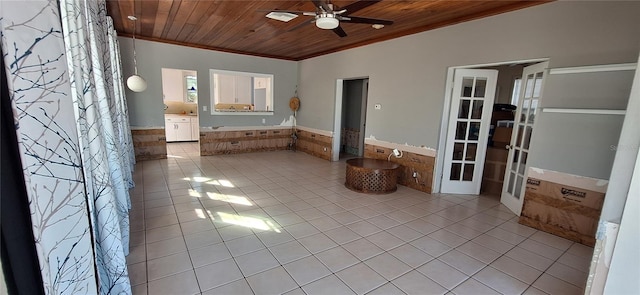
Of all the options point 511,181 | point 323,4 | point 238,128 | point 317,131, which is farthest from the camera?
point 238,128

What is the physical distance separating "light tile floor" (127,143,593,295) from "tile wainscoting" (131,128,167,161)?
180cm

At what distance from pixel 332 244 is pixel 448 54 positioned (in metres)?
3.18

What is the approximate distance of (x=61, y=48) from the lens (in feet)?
3.68

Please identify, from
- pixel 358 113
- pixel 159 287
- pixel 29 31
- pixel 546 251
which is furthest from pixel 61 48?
pixel 358 113

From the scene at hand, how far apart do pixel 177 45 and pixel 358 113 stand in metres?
4.60

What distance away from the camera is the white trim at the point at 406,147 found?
13.8 ft

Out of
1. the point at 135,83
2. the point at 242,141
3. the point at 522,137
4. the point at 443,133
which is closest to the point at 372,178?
the point at 443,133

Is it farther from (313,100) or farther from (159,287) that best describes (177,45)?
(159,287)

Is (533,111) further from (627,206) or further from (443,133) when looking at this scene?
(627,206)

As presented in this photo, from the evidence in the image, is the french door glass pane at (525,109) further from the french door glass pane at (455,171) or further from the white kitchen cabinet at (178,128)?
the white kitchen cabinet at (178,128)

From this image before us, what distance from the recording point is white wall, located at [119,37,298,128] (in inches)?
216

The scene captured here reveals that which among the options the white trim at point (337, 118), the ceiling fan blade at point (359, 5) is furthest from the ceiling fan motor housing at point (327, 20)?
the white trim at point (337, 118)

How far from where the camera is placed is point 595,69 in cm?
252

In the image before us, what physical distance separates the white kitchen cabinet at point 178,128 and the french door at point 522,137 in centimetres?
818
